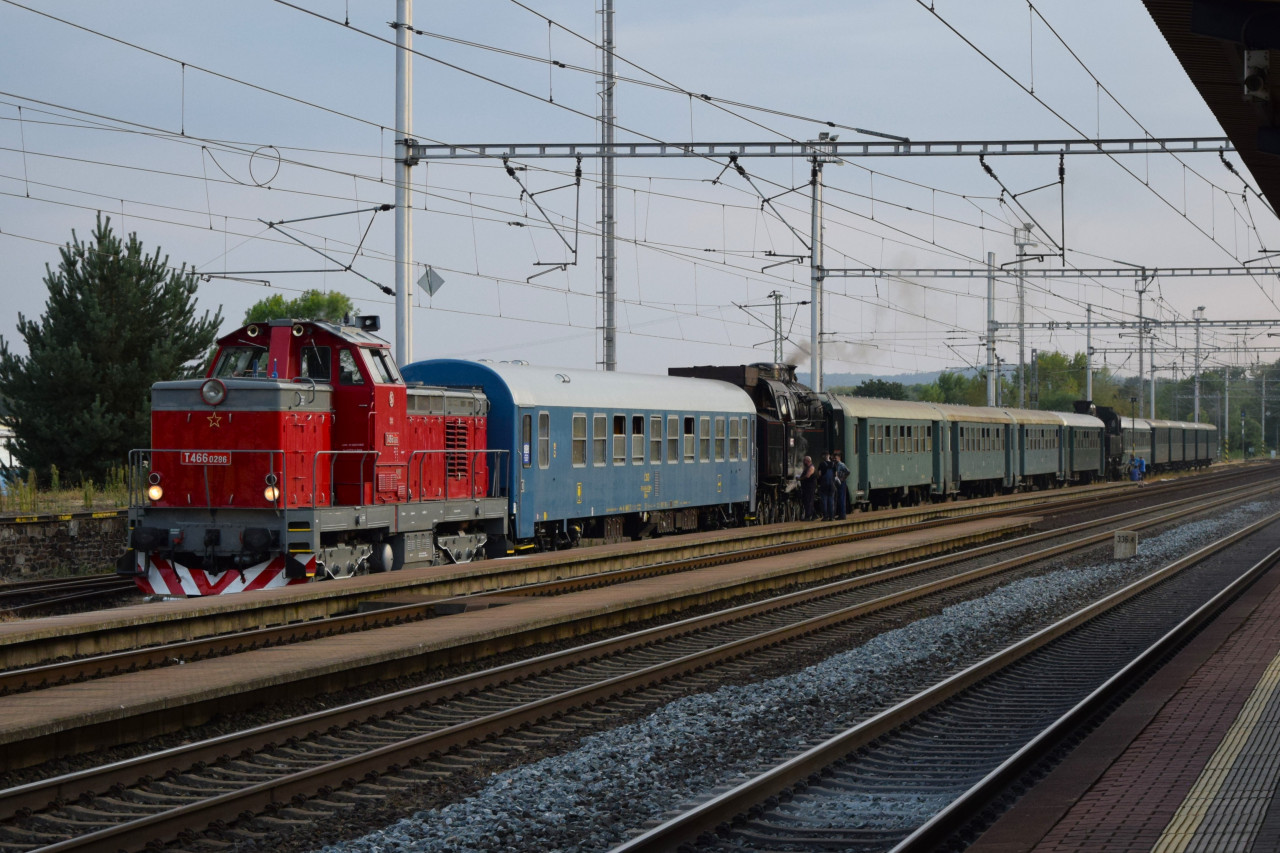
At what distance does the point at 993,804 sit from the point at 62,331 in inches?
1148

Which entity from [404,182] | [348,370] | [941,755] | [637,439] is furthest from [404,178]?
[941,755]

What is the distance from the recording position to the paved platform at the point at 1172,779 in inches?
250

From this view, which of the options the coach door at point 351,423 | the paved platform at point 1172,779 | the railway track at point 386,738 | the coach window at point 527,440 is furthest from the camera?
the coach window at point 527,440

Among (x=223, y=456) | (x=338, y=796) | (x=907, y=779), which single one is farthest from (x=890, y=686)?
(x=223, y=456)

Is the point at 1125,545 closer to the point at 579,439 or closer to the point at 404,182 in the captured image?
the point at 579,439

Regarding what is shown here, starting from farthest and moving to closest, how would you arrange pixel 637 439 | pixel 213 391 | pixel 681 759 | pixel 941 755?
pixel 637 439 < pixel 213 391 < pixel 941 755 < pixel 681 759

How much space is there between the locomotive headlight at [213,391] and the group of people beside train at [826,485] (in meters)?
18.8

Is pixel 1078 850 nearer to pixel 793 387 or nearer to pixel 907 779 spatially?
pixel 907 779

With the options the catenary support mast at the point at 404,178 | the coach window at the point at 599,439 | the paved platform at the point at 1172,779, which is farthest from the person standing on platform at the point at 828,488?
the paved platform at the point at 1172,779

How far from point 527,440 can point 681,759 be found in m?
12.6

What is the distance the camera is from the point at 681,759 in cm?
920

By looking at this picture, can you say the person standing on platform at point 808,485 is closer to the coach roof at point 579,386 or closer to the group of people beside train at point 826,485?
the group of people beside train at point 826,485

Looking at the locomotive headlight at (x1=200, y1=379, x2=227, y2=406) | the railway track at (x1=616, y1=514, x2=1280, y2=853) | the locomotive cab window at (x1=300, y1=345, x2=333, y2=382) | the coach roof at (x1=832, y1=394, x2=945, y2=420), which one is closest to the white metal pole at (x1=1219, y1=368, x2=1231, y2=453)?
the coach roof at (x1=832, y1=394, x2=945, y2=420)

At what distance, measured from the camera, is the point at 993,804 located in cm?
801
